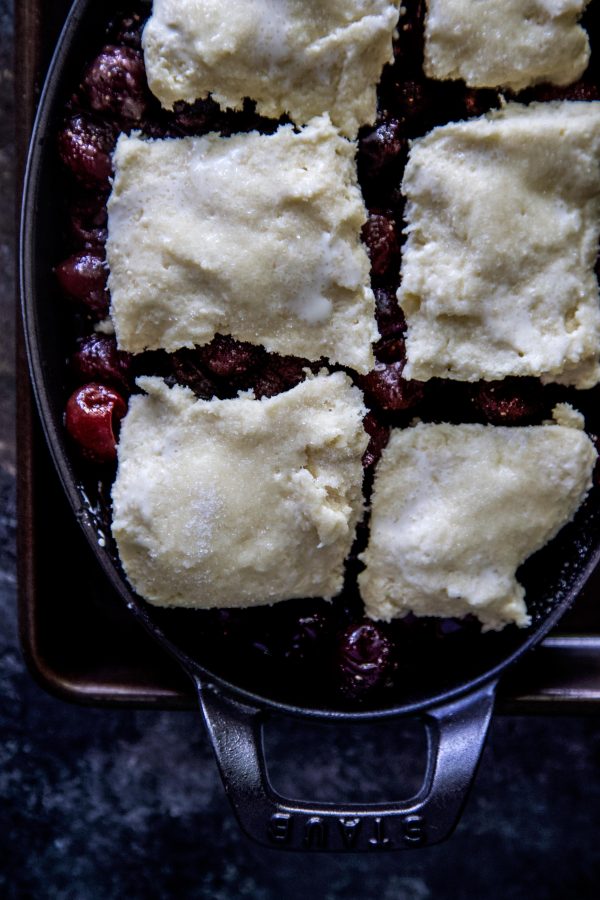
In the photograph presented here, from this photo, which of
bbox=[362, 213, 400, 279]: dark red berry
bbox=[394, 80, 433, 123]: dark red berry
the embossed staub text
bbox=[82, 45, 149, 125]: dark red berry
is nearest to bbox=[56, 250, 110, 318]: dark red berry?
bbox=[82, 45, 149, 125]: dark red berry

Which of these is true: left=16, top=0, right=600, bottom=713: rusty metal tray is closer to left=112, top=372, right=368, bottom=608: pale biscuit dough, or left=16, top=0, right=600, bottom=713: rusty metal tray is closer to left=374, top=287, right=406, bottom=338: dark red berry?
left=112, top=372, right=368, bottom=608: pale biscuit dough

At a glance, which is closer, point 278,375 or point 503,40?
point 503,40

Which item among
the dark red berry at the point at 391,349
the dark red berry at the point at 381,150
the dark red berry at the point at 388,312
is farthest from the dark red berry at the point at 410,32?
the dark red berry at the point at 391,349

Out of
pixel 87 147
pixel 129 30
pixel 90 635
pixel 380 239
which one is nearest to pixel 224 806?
pixel 90 635

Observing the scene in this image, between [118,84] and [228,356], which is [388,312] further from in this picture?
[118,84]

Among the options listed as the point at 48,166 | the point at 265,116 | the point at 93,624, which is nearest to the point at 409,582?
the point at 93,624

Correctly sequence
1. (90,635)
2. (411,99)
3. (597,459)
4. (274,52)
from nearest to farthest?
(274,52) < (411,99) < (597,459) < (90,635)

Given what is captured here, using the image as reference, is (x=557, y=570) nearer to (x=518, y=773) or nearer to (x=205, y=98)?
(x=518, y=773)
